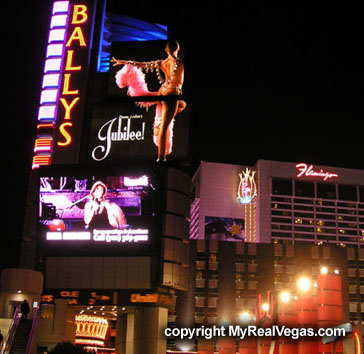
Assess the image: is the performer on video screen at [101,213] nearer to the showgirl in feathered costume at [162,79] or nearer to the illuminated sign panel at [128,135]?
the illuminated sign panel at [128,135]

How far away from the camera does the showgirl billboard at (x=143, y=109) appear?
53562 mm

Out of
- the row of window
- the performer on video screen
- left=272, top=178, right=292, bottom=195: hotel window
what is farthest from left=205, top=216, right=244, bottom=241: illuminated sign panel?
the performer on video screen

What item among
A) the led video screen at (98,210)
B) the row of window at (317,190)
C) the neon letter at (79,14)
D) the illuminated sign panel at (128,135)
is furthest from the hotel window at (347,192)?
the led video screen at (98,210)

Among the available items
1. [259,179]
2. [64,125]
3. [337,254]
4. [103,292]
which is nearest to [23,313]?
[103,292]

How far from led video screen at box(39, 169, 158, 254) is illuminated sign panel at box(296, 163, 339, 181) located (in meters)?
120

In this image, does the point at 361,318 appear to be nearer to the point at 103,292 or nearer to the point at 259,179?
the point at 259,179

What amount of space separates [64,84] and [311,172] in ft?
393

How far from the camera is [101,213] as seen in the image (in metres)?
51.0

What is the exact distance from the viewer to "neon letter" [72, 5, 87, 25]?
5931 centimetres

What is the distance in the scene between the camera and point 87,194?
51719 mm

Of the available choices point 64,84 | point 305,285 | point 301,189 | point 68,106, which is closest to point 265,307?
point 305,285

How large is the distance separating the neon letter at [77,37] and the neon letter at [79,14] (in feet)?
3.05

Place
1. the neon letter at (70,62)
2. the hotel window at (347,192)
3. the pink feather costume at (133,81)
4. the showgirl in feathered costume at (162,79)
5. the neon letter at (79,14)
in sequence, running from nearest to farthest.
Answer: the showgirl in feathered costume at (162,79), the pink feather costume at (133,81), the neon letter at (70,62), the neon letter at (79,14), the hotel window at (347,192)

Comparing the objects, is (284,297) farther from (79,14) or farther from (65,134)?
(79,14)
